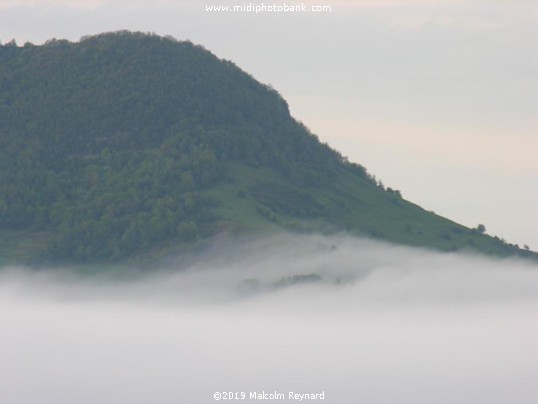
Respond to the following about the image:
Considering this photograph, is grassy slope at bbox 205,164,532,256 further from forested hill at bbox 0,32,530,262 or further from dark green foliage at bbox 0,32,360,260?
dark green foliage at bbox 0,32,360,260

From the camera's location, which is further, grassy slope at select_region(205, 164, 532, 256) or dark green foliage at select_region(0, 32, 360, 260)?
dark green foliage at select_region(0, 32, 360, 260)

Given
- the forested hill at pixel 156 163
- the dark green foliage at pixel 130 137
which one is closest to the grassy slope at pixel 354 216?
the forested hill at pixel 156 163

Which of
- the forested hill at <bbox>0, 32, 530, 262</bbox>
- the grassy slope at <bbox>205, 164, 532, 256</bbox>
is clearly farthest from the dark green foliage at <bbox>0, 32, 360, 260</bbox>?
the grassy slope at <bbox>205, 164, 532, 256</bbox>

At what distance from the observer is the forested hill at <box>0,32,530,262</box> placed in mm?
162125

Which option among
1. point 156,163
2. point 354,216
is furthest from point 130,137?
point 354,216

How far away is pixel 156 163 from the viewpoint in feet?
567

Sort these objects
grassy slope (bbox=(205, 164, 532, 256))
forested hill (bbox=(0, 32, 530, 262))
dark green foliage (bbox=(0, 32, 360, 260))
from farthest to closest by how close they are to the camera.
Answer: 1. dark green foliage (bbox=(0, 32, 360, 260))
2. grassy slope (bbox=(205, 164, 532, 256))
3. forested hill (bbox=(0, 32, 530, 262))

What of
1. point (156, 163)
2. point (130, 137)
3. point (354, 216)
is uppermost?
point (130, 137)

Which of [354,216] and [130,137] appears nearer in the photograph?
[354,216]

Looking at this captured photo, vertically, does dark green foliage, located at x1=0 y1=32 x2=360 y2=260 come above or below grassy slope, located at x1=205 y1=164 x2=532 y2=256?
above

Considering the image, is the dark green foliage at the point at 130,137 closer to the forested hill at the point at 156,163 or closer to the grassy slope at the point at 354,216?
the forested hill at the point at 156,163

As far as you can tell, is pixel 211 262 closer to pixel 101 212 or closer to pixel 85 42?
pixel 101 212

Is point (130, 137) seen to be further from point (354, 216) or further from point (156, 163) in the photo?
point (354, 216)

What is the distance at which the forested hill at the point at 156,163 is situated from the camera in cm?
16212
